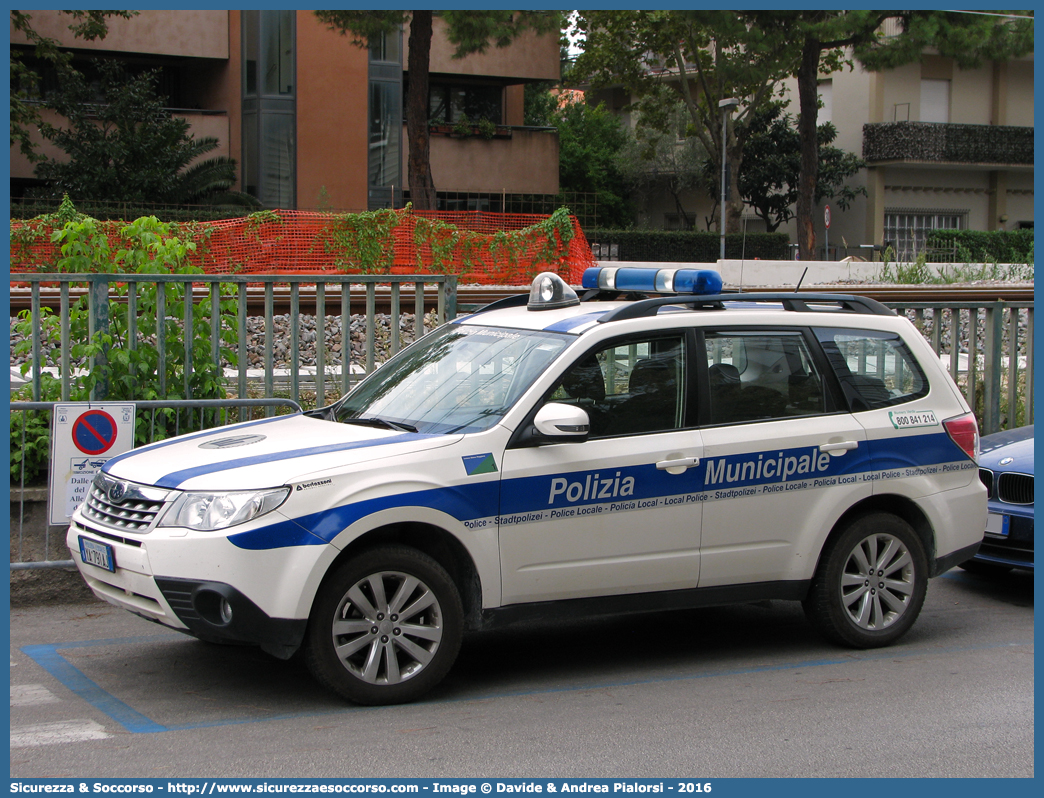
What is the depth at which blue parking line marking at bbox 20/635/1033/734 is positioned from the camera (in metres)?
4.90

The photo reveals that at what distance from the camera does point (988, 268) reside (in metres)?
29.9

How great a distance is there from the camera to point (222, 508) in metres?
4.79

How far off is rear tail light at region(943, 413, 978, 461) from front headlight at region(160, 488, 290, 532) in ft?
12.3

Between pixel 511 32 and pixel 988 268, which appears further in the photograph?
pixel 988 268

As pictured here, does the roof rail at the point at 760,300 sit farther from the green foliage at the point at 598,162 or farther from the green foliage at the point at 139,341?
the green foliage at the point at 598,162

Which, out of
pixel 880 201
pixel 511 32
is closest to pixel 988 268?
pixel 511 32

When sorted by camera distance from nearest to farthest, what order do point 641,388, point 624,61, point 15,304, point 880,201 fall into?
point 641,388 → point 15,304 → point 624,61 → point 880,201

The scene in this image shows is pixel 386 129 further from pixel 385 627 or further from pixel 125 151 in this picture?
pixel 385 627

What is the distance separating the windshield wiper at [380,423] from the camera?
18.1 ft

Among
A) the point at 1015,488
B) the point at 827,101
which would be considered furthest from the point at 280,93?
the point at 1015,488

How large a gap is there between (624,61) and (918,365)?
35205 millimetres

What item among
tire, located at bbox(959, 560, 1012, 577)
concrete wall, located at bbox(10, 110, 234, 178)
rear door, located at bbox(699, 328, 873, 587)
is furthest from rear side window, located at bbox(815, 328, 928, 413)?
concrete wall, located at bbox(10, 110, 234, 178)

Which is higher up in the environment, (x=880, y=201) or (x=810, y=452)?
(x=880, y=201)

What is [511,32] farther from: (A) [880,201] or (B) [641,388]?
(A) [880,201]
